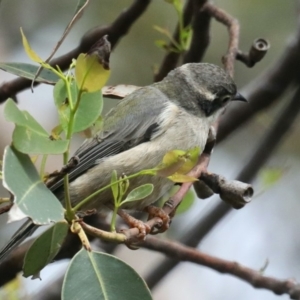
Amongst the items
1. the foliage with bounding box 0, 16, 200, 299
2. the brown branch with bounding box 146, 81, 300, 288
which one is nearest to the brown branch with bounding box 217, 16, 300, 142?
the brown branch with bounding box 146, 81, 300, 288

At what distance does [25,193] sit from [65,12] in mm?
3646

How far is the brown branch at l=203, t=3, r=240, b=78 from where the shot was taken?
9.67 feet

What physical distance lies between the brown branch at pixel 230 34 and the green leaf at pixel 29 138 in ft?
4.89

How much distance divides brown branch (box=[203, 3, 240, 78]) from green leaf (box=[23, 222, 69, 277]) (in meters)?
1.42

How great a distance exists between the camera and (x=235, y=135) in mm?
4766

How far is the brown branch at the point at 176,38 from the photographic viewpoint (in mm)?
3047

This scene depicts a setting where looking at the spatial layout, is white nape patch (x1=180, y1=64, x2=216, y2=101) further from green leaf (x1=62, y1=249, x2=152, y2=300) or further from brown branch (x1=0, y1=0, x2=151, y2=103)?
green leaf (x1=62, y1=249, x2=152, y2=300)

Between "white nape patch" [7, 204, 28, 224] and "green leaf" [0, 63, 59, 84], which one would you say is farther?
"green leaf" [0, 63, 59, 84]

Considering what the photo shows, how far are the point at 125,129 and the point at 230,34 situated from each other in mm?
659

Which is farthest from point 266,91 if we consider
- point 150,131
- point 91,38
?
point 91,38

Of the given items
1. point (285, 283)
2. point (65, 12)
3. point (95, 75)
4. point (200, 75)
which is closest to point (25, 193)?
point (95, 75)

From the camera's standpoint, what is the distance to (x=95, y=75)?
1.61 meters

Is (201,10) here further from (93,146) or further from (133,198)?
(133,198)

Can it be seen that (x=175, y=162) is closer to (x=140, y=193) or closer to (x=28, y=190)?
(x=140, y=193)
